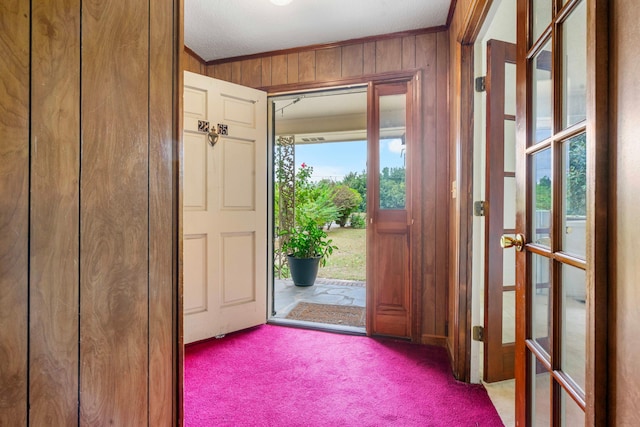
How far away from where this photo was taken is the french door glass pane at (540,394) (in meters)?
0.94

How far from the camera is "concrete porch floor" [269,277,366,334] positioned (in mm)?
2772

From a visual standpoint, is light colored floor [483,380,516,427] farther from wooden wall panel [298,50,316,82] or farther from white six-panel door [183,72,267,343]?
wooden wall panel [298,50,316,82]

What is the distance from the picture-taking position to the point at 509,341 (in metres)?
1.83

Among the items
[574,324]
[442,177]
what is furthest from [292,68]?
[574,324]

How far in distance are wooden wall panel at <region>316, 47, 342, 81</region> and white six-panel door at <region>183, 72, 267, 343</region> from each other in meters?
0.55

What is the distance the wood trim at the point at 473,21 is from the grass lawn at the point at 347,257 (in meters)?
3.04

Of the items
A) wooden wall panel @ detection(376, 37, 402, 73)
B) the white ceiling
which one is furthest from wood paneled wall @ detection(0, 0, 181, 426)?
wooden wall panel @ detection(376, 37, 402, 73)

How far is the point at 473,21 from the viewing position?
5.33 ft

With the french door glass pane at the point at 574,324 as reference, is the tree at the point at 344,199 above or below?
above

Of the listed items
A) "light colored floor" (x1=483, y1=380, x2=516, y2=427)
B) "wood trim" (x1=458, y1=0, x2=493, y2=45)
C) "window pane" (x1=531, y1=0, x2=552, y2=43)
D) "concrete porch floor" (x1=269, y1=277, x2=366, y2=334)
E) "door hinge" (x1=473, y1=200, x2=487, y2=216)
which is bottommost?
"light colored floor" (x1=483, y1=380, x2=516, y2=427)

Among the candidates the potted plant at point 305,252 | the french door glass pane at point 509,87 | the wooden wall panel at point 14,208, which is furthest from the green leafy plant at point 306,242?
the wooden wall panel at point 14,208

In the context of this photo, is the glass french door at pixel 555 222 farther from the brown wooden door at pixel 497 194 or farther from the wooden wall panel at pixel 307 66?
the wooden wall panel at pixel 307 66

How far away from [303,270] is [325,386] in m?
2.36

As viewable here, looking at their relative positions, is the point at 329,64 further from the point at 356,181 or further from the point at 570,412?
the point at 356,181
